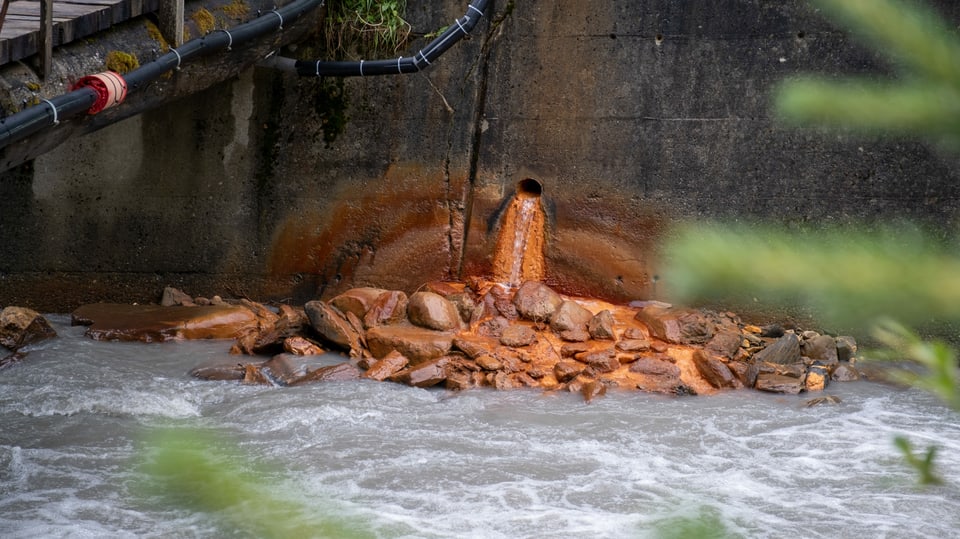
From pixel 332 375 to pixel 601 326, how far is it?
2.22m

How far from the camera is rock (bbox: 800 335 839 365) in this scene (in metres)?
8.19

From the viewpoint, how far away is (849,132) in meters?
8.57

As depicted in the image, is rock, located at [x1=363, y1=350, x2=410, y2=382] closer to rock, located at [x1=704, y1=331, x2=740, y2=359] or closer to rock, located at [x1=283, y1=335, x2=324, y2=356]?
rock, located at [x1=283, y1=335, x2=324, y2=356]

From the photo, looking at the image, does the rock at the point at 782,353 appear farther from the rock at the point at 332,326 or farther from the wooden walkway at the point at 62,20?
the wooden walkway at the point at 62,20

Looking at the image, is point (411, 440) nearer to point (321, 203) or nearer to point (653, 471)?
Answer: point (653, 471)

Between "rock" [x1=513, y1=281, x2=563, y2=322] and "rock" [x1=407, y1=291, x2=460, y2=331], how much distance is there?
55 centimetres

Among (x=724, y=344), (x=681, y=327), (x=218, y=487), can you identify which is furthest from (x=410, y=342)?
(x=218, y=487)

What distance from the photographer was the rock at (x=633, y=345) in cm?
798

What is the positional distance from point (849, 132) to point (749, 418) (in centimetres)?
301

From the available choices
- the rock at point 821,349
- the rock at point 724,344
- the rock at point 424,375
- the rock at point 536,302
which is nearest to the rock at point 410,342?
the rock at point 424,375

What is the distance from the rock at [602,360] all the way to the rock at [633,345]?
0.17 meters

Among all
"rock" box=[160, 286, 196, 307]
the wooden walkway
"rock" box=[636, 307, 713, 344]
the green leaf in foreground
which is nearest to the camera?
the green leaf in foreground

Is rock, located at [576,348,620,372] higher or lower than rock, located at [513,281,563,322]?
lower

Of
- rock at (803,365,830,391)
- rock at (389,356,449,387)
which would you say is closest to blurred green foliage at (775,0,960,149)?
rock at (389,356,449,387)
